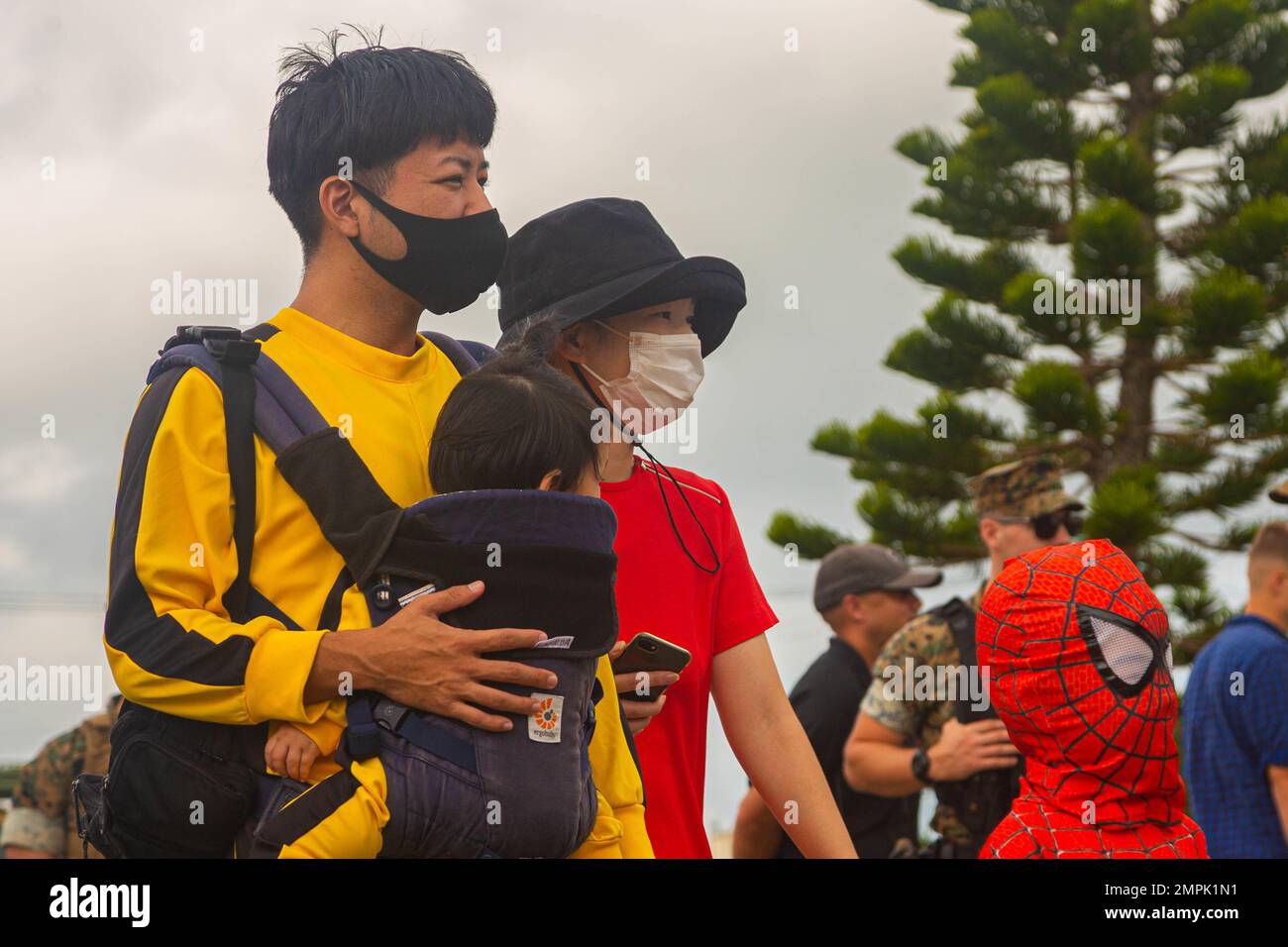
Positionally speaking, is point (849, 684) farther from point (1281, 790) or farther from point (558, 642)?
point (558, 642)

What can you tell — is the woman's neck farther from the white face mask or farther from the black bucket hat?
the black bucket hat

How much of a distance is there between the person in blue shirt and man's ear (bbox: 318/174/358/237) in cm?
309

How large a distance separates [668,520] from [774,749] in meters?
0.43

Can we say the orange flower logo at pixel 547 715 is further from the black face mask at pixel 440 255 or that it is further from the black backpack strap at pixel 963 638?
the black backpack strap at pixel 963 638

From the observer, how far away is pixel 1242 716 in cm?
416

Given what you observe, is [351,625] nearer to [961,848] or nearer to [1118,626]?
[1118,626]

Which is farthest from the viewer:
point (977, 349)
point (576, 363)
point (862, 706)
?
point (977, 349)

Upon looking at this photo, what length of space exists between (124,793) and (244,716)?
0.16 metres

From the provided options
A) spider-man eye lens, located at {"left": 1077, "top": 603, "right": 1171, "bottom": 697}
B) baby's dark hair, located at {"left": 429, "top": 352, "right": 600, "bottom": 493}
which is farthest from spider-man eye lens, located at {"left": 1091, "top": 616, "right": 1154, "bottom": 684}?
baby's dark hair, located at {"left": 429, "top": 352, "right": 600, "bottom": 493}

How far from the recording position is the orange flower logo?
1.77 m

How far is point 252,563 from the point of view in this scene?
1.84 m

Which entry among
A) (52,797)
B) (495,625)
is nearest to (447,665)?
(495,625)
